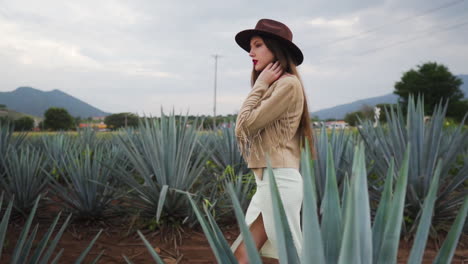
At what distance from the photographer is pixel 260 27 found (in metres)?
1.85

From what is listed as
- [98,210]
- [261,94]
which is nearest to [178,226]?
[98,210]

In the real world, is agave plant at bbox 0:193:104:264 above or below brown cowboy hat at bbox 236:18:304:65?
below

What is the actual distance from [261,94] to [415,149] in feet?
6.27

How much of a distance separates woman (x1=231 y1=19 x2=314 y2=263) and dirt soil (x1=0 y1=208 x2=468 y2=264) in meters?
0.96

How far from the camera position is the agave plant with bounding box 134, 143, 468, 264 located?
2.10ft

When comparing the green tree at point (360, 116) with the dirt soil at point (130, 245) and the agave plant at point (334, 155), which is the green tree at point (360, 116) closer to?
the agave plant at point (334, 155)

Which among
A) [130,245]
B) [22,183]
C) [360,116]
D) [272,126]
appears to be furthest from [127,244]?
[360,116]

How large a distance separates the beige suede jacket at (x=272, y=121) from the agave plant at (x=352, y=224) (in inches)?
37.1

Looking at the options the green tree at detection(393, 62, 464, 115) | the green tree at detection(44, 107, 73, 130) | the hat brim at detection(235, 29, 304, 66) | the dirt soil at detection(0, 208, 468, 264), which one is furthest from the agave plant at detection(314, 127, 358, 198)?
the green tree at detection(44, 107, 73, 130)

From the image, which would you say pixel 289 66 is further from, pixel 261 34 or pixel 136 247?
pixel 136 247

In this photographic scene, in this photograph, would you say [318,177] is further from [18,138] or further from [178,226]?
[18,138]

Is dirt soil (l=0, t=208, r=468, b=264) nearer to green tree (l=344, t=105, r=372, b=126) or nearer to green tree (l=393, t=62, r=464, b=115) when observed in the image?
green tree (l=344, t=105, r=372, b=126)

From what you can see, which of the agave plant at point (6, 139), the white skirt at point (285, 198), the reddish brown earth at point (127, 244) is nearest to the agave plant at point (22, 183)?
the reddish brown earth at point (127, 244)

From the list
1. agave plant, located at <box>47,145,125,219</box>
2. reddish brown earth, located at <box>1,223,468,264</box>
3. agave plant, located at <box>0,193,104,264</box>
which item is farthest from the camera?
agave plant, located at <box>47,145,125,219</box>
